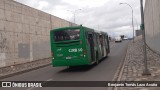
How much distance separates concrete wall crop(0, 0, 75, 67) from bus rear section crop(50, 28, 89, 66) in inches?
256

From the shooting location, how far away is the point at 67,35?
18.3m

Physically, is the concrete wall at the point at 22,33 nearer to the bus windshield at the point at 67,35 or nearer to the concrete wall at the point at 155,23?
the bus windshield at the point at 67,35

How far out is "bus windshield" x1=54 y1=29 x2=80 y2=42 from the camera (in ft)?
59.8

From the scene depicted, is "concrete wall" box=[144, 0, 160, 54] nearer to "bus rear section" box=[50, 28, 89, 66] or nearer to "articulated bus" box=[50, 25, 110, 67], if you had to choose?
"articulated bus" box=[50, 25, 110, 67]

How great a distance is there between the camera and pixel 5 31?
24.0 meters

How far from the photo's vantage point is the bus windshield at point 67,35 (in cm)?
1822

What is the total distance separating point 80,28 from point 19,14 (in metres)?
10.7

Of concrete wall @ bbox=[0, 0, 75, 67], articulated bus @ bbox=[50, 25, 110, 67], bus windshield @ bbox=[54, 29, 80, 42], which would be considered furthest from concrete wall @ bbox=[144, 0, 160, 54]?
concrete wall @ bbox=[0, 0, 75, 67]

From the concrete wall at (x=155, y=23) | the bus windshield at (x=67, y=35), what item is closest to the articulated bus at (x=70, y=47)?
the bus windshield at (x=67, y=35)

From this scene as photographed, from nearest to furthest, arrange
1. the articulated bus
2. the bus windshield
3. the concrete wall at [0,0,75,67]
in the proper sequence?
the articulated bus < the bus windshield < the concrete wall at [0,0,75,67]

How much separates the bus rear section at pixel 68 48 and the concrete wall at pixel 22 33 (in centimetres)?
649

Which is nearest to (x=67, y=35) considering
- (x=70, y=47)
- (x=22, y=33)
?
(x=70, y=47)

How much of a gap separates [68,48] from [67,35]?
84 centimetres

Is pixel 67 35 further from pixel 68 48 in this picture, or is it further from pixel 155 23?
pixel 155 23
